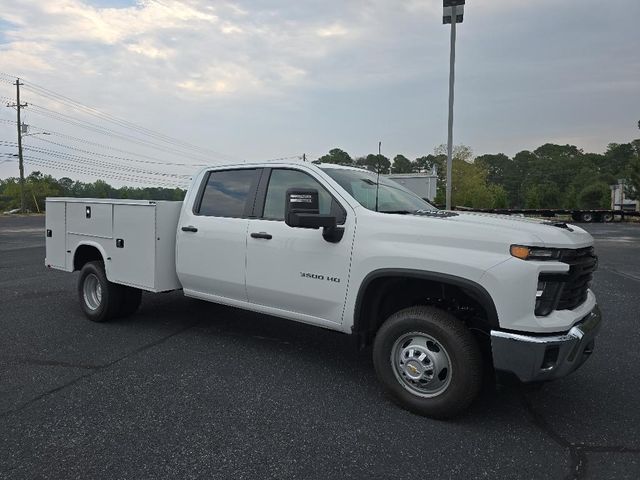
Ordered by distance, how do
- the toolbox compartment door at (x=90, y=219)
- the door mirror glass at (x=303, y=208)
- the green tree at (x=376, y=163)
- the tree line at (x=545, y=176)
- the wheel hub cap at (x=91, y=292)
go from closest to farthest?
the door mirror glass at (x=303, y=208) → the green tree at (x=376, y=163) → the toolbox compartment door at (x=90, y=219) → the wheel hub cap at (x=91, y=292) → the tree line at (x=545, y=176)

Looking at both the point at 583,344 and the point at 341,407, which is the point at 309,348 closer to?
the point at 341,407

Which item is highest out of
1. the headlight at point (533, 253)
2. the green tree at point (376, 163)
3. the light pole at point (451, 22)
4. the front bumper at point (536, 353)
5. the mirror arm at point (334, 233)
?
the light pole at point (451, 22)

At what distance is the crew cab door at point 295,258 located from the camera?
3893 mm

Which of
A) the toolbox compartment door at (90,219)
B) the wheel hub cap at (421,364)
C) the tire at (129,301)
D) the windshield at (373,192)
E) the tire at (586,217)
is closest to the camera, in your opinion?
the wheel hub cap at (421,364)

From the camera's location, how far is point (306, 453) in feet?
9.79

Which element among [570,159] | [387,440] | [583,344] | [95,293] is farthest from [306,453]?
[570,159]

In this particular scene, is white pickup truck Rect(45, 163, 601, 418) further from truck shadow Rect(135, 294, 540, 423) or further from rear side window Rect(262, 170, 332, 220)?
truck shadow Rect(135, 294, 540, 423)

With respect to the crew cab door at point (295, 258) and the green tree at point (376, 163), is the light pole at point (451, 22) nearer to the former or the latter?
the green tree at point (376, 163)

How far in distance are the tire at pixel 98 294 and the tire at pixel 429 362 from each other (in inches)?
141

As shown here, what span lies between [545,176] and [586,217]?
3097 inches

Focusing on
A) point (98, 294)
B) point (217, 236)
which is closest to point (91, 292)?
point (98, 294)

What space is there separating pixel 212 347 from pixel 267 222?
5.13 feet

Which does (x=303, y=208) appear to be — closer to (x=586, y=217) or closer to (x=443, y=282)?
(x=443, y=282)

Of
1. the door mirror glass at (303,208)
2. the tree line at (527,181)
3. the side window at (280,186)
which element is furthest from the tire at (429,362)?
the tree line at (527,181)
